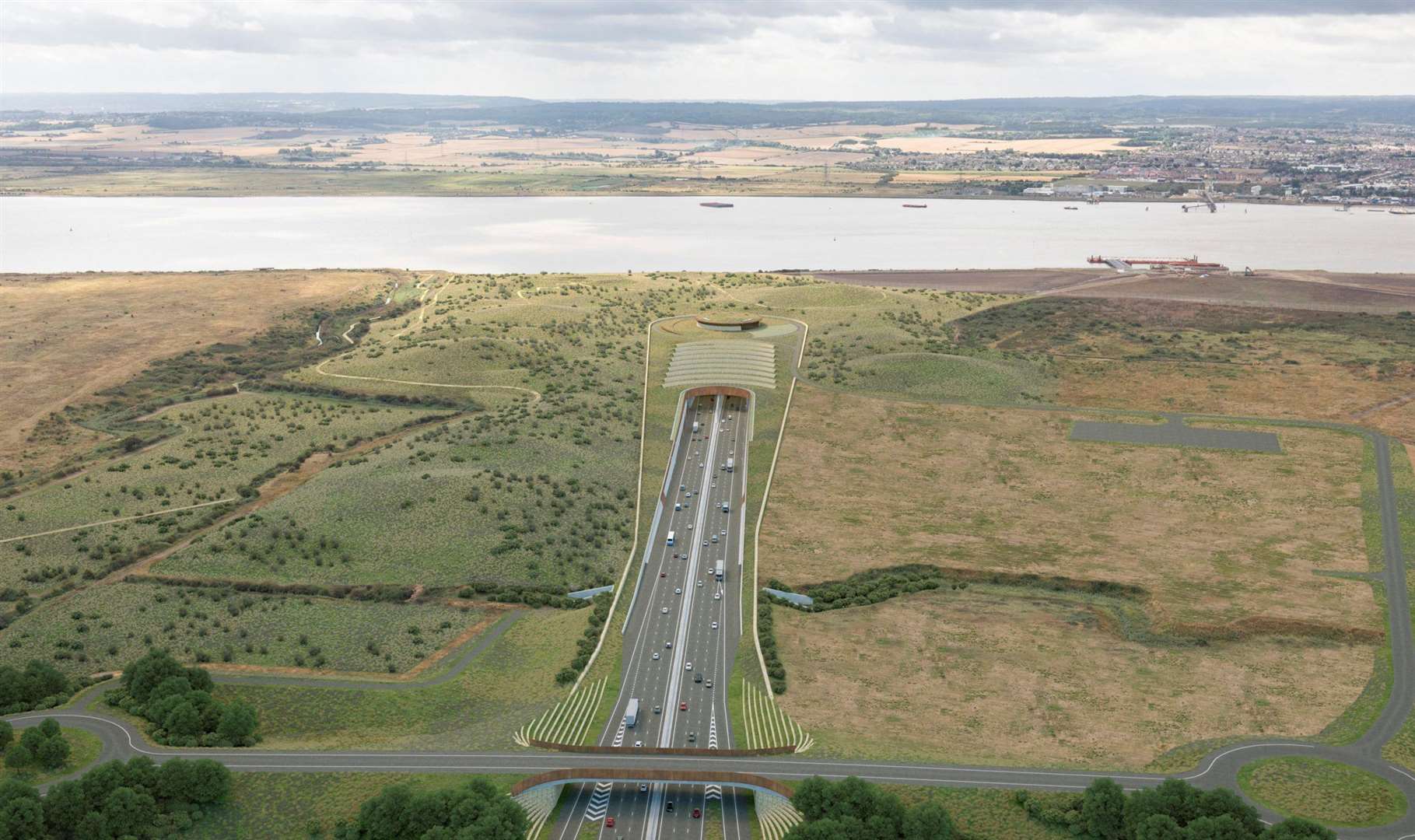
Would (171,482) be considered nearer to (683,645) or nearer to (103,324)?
(683,645)

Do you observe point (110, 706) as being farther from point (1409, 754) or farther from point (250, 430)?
point (1409, 754)

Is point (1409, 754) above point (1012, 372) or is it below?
below

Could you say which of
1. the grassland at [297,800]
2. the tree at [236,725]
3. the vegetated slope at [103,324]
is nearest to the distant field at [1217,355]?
the grassland at [297,800]

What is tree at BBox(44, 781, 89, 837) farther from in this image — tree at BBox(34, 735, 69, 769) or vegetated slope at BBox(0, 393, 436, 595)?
vegetated slope at BBox(0, 393, 436, 595)

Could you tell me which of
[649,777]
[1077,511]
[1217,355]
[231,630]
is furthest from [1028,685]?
[1217,355]

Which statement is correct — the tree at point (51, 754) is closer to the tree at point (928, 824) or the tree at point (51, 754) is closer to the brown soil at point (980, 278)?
the tree at point (928, 824)

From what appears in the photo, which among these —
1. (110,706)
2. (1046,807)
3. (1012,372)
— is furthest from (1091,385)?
(110,706)

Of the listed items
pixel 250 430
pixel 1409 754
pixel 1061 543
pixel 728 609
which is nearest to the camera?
pixel 1409 754
